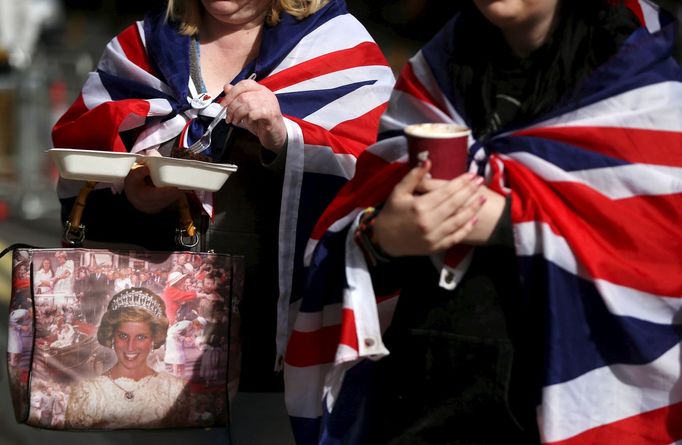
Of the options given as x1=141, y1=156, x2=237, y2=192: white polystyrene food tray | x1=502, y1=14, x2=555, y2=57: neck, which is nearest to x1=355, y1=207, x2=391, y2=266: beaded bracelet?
x1=502, y1=14, x2=555, y2=57: neck

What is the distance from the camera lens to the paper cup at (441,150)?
7.39 ft

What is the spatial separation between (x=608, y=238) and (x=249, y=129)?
1227 millimetres

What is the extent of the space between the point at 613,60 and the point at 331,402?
102cm

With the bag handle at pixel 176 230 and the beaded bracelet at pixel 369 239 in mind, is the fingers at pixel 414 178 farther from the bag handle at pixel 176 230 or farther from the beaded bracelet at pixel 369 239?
the bag handle at pixel 176 230

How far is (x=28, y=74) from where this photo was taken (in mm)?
10562

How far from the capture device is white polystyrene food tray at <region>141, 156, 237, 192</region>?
3.01 meters

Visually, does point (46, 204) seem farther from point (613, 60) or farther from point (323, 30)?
point (613, 60)

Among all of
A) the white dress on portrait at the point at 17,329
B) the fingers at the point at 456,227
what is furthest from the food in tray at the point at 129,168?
the fingers at the point at 456,227

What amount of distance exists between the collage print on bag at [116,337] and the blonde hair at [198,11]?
30.6 inches

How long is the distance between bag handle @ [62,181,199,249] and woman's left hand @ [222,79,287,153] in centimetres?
29

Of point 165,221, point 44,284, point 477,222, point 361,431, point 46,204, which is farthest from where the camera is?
point 46,204

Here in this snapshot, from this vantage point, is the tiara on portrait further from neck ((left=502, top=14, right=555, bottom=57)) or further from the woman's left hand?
neck ((left=502, top=14, right=555, bottom=57))

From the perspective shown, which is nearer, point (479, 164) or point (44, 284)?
point (479, 164)

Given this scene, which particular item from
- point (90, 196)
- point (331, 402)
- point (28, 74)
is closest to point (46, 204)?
point (28, 74)
